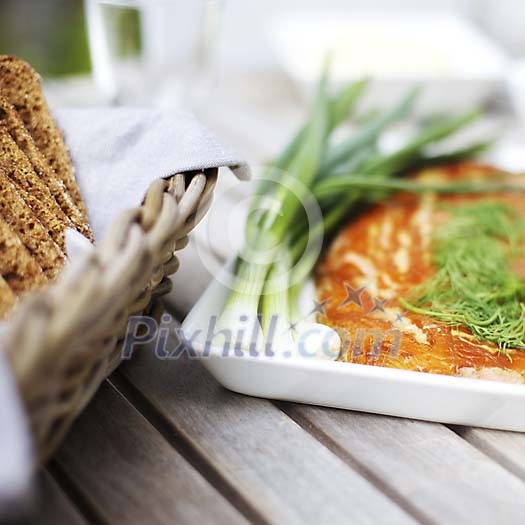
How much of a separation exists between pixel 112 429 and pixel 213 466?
0.48 feet

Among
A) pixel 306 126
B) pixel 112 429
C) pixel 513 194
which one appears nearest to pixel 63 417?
pixel 112 429

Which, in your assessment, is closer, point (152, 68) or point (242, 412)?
point (242, 412)

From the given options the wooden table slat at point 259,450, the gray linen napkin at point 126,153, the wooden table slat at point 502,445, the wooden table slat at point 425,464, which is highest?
the gray linen napkin at point 126,153

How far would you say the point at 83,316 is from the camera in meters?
0.67

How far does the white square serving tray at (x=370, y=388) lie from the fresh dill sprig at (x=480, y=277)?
10 centimetres

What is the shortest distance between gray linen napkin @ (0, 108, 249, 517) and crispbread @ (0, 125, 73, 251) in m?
0.04

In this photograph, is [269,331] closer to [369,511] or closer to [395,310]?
[395,310]

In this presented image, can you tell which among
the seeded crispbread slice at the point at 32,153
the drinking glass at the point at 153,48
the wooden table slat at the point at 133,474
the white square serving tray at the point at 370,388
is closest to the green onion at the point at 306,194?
the white square serving tray at the point at 370,388

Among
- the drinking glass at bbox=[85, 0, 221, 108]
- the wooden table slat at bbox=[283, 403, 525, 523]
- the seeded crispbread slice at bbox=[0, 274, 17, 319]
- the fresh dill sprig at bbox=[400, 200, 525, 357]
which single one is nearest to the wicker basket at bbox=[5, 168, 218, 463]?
the seeded crispbread slice at bbox=[0, 274, 17, 319]

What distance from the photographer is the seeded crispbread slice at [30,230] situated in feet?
3.07

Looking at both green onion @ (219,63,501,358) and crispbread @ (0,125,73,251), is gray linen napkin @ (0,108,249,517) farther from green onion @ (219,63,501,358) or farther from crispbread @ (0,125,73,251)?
green onion @ (219,63,501,358)

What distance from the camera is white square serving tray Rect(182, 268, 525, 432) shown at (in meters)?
0.94

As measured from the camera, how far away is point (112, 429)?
0.97 metres

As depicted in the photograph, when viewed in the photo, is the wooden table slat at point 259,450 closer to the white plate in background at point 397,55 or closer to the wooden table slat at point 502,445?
the wooden table slat at point 502,445
